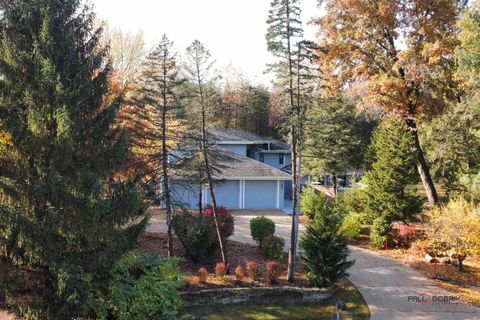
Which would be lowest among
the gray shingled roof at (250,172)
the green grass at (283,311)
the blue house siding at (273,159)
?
the green grass at (283,311)

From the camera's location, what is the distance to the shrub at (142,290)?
9.36 metres

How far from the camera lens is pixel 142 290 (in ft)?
32.0

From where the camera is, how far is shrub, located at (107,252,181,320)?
9.36m

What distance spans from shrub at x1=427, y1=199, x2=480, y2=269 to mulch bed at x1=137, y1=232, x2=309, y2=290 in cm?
578

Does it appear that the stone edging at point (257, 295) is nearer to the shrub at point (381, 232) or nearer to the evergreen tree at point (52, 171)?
the evergreen tree at point (52, 171)

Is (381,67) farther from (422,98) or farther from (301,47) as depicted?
(301,47)

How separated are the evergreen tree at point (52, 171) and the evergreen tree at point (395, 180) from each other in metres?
14.9

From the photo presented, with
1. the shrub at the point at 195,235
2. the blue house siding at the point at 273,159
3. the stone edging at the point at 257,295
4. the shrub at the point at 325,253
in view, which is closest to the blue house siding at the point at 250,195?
the shrub at the point at 195,235

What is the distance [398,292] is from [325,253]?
3.18 metres

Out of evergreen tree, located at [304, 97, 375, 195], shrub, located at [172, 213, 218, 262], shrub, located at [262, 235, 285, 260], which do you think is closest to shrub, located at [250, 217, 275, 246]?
shrub, located at [262, 235, 285, 260]

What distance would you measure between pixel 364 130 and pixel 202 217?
20490mm

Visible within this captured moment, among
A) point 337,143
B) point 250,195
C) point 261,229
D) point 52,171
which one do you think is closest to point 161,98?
point 52,171

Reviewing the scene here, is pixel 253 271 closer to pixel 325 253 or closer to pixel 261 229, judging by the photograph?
pixel 325 253

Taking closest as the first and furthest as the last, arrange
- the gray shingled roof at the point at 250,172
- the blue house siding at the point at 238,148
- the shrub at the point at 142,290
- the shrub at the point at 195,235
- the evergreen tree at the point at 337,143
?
the shrub at the point at 142,290, the shrub at the point at 195,235, the gray shingled roof at the point at 250,172, the evergreen tree at the point at 337,143, the blue house siding at the point at 238,148
